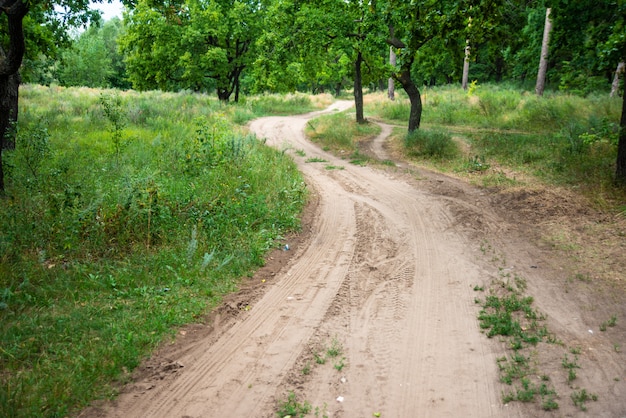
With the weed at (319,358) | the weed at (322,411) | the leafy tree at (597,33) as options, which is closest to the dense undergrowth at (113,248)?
the weed at (319,358)

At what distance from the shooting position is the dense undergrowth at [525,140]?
35.5 ft

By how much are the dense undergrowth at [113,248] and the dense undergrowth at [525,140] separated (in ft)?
17.5

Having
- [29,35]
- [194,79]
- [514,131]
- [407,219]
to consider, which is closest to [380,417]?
[407,219]

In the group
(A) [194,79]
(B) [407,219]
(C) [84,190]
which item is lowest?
(B) [407,219]

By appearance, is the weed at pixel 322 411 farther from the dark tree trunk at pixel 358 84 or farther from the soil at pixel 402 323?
the dark tree trunk at pixel 358 84

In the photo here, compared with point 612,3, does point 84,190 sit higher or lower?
lower

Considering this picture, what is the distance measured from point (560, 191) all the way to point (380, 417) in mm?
8334

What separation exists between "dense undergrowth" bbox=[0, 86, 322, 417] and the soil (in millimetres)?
446

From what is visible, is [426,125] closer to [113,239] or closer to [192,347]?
[113,239]

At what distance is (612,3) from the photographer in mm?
10531

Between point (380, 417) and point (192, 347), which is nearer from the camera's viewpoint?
point (380, 417)

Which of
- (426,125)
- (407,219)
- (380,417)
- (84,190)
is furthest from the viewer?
(426,125)

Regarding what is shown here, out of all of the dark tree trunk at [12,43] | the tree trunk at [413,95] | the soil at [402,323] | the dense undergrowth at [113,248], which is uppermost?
the dark tree trunk at [12,43]

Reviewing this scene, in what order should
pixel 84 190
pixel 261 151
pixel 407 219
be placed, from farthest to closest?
pixel 261 151
pixel 407 219
pixel 84 190
